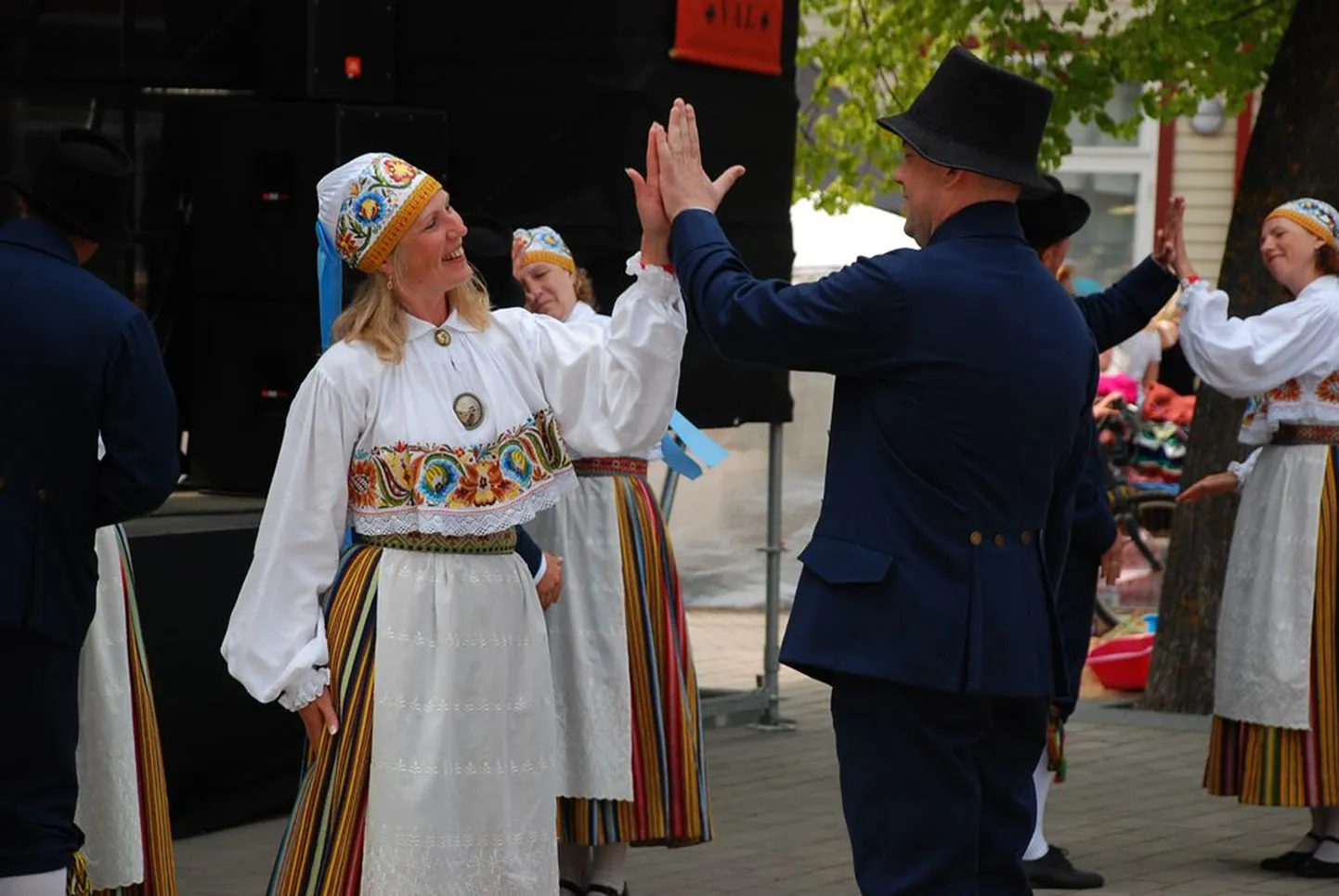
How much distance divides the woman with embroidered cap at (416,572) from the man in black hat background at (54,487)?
353 millimetres

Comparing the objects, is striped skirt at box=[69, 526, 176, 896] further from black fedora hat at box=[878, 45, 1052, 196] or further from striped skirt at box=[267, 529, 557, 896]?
black fedora hat at box=[878, 45, 1052, 196]

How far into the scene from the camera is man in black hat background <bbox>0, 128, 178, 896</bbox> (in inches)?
174

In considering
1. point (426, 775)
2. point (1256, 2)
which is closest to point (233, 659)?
point (426, 775)

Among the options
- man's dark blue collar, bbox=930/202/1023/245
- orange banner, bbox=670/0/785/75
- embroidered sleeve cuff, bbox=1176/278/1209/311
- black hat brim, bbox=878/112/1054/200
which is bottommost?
embroidered sleeve cuff, bbox=1176/278/1209/311

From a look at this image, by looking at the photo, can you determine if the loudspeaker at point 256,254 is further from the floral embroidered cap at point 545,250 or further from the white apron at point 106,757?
the white apron at point 106,757

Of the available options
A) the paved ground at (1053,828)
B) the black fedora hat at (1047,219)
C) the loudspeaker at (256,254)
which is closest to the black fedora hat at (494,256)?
the loudspeaker at (256,254)

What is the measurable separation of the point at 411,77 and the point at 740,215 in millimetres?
1258

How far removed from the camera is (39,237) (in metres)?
4.59

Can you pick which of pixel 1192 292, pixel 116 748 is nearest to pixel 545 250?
pixel 1192 292

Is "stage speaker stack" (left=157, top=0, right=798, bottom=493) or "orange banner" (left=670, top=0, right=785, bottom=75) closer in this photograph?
"stage speaker stack" (left=157, top=0, right=798, bottom=493)

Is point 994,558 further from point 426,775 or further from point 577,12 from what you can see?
point 577,12

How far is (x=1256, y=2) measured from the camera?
1028 cm

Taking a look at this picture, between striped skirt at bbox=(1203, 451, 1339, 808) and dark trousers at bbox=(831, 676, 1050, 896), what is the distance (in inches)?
114

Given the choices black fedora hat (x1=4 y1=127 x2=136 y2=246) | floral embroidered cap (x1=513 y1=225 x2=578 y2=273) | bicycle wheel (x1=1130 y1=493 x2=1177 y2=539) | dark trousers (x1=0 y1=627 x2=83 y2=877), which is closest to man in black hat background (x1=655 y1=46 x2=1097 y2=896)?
black fedora hat (x1=4 y1=127 x2=136 y2=246)
